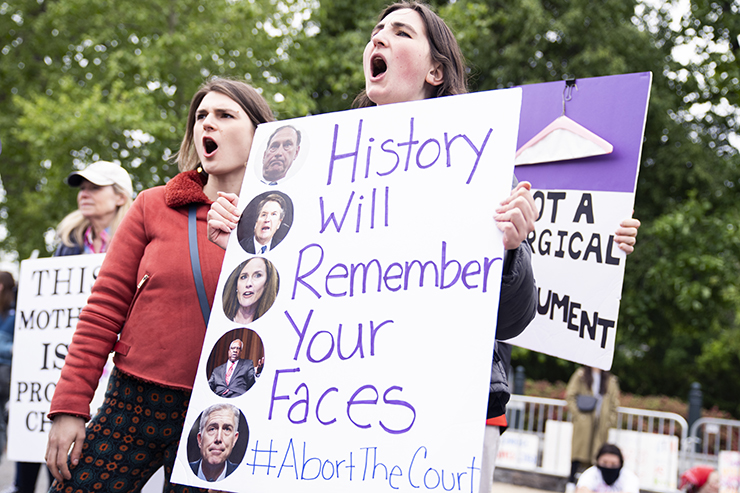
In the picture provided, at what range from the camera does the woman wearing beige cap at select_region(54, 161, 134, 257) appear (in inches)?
140

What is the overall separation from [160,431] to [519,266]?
1.16 metres

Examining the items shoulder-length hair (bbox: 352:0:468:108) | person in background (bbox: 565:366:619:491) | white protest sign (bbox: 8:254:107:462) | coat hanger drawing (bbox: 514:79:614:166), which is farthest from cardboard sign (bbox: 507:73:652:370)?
person in background (bbox: 565:366:619:491)

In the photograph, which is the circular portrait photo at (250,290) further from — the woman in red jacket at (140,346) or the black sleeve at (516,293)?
the black sleeve at (516,293)

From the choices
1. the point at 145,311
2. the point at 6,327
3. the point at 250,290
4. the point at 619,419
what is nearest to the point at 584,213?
the point at 250,290

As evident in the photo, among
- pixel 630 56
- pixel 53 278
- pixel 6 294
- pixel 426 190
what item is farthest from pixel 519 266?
pixel 630 56

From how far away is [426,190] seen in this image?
175cm

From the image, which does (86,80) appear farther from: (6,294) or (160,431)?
(160,431)

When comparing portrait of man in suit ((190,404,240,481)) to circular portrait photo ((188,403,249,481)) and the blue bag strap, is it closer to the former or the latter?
circular portrait photo ((188,403,249,481))

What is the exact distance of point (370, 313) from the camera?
170cm

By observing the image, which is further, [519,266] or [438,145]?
[438,145]

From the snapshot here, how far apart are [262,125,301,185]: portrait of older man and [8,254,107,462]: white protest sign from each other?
158 centimetres

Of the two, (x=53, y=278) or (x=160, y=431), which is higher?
(x=53, y=278)

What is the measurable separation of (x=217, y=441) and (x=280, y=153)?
0.82m

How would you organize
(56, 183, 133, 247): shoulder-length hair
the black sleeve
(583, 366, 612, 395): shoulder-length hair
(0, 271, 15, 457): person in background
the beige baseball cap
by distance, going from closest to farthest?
the black sleeve, the beige baseball cap, (56, 183, 133, 247): shoulder-length hair, (0, 271, 15, 457): person in background, (583, 366, 612, 395): shoulder-length hair
